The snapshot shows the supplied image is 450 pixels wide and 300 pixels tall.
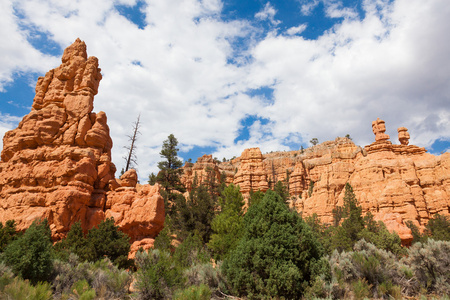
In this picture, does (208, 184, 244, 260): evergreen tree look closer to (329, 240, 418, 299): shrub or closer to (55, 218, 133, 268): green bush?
(55, 218, 133, 268): green bush

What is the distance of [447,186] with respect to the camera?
138ft

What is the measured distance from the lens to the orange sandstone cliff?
21.4 metres

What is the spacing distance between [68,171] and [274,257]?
1957 cm

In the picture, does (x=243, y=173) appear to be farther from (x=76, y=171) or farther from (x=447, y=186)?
(x=76, y=171)

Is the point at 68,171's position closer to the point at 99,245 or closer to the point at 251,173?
the point at 99,245

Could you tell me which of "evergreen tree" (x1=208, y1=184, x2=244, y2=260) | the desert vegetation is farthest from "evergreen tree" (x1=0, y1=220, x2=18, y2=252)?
"evergreen tree" (x1=208, y1=184, x2=244, y2=260)

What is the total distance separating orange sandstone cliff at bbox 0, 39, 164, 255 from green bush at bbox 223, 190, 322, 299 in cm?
1425

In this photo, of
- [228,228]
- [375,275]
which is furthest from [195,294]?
[228,228]

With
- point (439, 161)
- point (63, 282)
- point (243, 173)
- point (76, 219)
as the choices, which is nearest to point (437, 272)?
point (63, 282)

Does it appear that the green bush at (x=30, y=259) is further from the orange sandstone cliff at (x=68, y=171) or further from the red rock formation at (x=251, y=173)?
the red rock formation at (x=251, y=173)

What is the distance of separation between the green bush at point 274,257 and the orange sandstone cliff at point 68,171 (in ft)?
46.7

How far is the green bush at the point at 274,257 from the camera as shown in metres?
9.93

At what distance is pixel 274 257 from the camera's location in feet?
34.3

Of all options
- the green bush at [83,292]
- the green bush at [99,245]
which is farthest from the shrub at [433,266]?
the green bush at [99,245]
